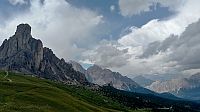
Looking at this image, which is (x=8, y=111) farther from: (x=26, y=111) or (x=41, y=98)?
(x=41, y=98)

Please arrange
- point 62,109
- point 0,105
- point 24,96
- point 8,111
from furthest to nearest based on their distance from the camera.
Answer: point 24,96, point 62,109, point 0,105, point 8,111

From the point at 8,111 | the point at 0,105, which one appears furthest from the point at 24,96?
the point at 8,111

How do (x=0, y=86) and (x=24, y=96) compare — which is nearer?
(x=24, y=96)

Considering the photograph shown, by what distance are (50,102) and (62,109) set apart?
11.2 meters

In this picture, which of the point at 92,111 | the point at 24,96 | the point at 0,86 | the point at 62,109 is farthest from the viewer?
the point at 0,86

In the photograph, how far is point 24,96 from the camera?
156375 millimetres

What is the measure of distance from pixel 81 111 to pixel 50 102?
50.4 ft

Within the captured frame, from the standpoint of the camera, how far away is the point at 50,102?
155875 mm

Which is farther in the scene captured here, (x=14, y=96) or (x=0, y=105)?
(x=14, y=96)

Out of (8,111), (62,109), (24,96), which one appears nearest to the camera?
(8,111)

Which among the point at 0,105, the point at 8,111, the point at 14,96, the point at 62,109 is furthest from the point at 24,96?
the point at 8,111

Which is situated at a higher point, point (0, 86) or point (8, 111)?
point (0, 86)

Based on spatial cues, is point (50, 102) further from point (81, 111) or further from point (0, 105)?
point (0, 105)

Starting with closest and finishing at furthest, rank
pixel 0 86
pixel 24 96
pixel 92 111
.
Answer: pixel 24 96, pixel 92 111, pixel 0 86
